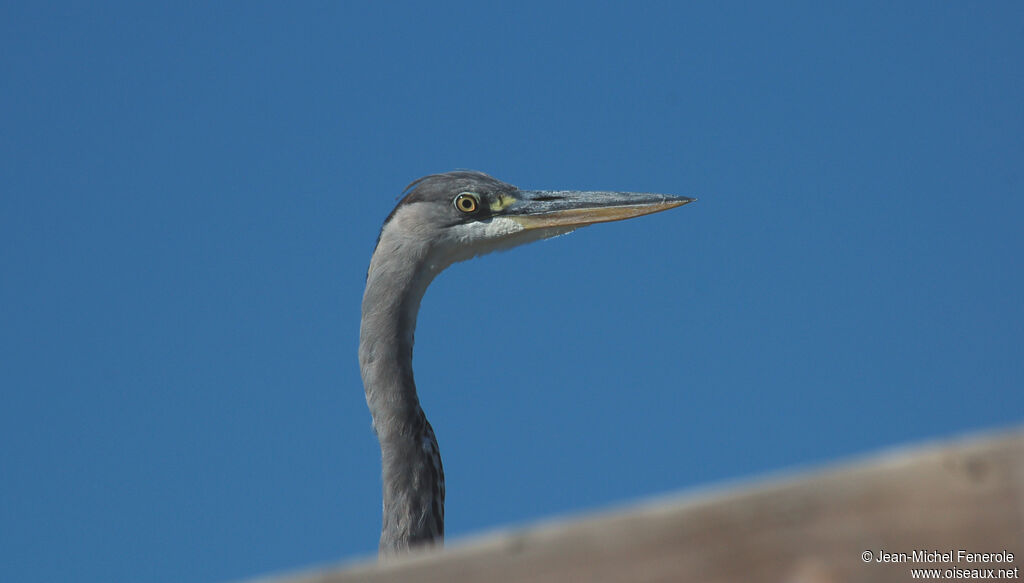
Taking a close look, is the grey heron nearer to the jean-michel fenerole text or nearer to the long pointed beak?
the long pointed beak

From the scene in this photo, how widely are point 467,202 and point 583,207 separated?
55 centimetres

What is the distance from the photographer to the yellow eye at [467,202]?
195 inches

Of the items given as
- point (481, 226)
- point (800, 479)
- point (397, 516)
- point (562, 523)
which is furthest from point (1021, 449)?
point (481, 226)

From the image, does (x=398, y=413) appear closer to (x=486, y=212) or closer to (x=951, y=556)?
(x=486, y=212)

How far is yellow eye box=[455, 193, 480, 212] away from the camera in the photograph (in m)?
4.95

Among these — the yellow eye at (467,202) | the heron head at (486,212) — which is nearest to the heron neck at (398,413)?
the heron head at (486,212)

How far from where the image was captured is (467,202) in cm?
499

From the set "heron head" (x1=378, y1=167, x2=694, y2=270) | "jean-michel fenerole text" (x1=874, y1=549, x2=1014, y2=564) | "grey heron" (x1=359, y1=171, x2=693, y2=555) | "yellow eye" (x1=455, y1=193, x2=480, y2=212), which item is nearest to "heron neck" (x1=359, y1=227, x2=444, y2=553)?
"grey heron" (x1=359, y1=171, x2=693, y2=555)

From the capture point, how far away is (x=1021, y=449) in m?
1.13

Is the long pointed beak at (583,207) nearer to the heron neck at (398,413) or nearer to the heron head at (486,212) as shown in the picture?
the heron head at (486,212)

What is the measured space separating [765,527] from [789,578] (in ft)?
0.18

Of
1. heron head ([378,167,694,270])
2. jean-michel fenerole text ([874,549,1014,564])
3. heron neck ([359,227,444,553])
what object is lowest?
jean-michel fenerole text ([874,549,1014,564])

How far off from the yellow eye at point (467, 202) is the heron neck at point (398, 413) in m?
0.52

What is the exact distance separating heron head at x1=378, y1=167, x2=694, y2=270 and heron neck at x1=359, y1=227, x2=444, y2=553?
0.28 meters
